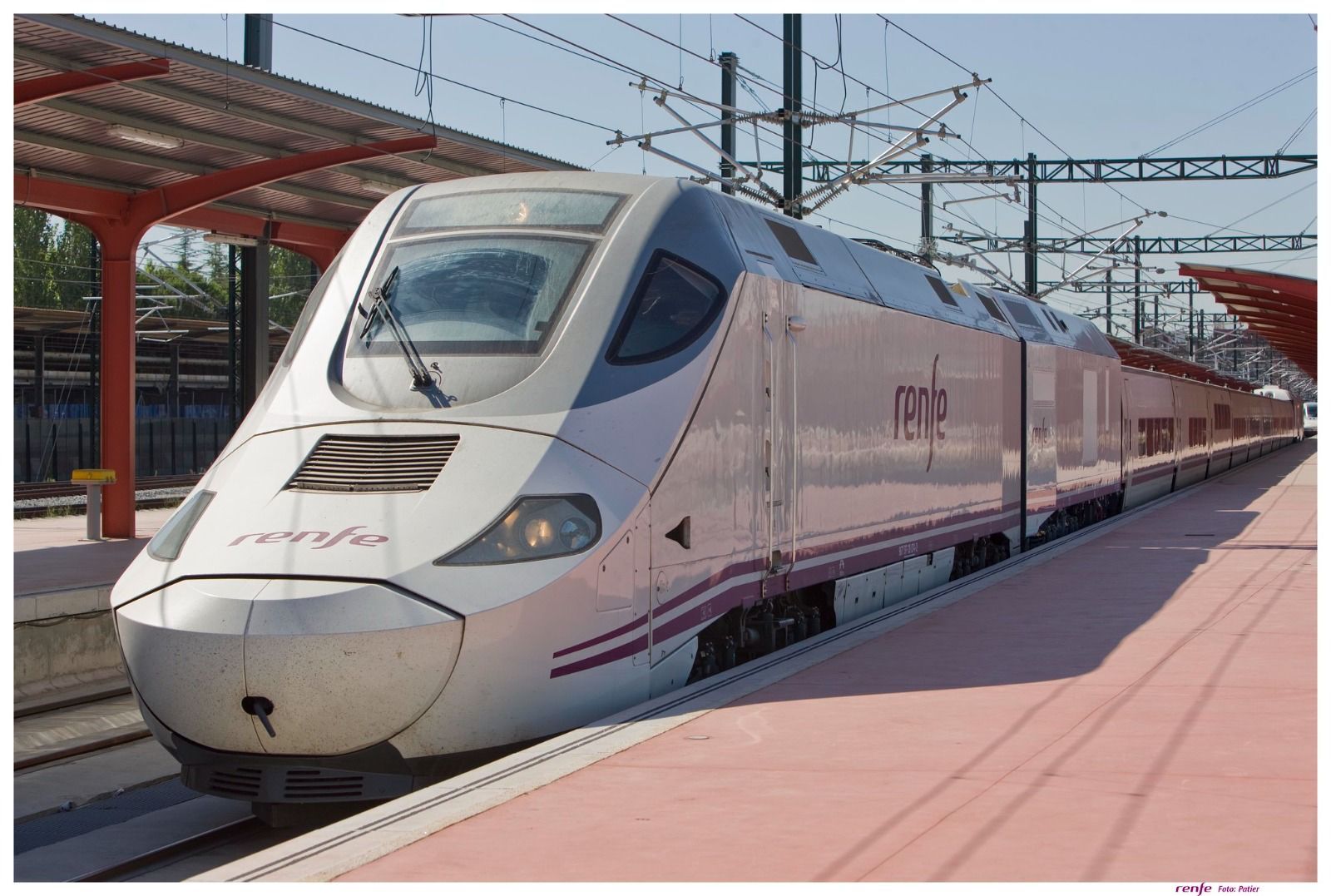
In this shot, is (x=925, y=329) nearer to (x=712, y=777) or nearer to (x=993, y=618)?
(x=993, y=618)

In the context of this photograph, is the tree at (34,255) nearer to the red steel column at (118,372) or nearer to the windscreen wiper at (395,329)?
the red steel column at (118,372)

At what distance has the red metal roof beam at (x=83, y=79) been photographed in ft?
39.8

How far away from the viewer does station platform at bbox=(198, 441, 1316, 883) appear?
5.00m

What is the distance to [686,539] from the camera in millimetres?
8344

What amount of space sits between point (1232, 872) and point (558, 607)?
3410mm

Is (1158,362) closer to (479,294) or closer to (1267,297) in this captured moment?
(1267,297)

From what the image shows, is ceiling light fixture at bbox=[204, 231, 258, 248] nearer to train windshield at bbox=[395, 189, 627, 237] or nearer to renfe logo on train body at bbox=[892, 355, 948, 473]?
renfe logo on train body at bbox=[892, 355, 948, 473]

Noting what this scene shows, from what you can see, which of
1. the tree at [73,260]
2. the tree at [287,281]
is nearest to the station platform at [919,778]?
the tree at [73,260]

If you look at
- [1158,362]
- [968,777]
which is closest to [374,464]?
[968,777]

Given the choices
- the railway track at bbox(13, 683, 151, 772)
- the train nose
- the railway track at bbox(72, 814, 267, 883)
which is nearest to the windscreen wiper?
the train nose

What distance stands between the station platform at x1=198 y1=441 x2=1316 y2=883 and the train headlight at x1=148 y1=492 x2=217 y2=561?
2.09 meters

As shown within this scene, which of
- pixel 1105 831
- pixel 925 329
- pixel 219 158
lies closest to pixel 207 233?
pixel 219 158

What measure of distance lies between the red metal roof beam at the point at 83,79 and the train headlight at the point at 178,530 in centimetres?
575

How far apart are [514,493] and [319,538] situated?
96cm
